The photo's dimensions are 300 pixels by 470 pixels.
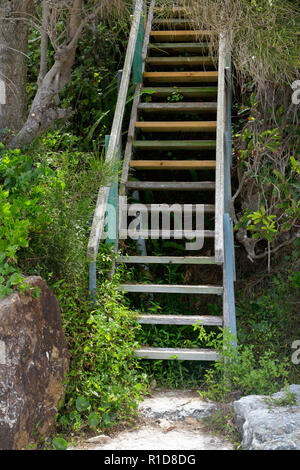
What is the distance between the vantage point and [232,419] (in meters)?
4.32

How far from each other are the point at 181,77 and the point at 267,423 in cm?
449

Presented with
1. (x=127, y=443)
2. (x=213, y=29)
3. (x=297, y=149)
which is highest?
(x=213, y=29)

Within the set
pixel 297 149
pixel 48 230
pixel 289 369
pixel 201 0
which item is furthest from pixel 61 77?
pixel 289 369

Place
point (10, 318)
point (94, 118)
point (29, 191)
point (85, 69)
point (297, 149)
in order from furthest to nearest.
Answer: point (85, 69), point (94, 118), point (297, 149), point (29, 191), point (10, 318)

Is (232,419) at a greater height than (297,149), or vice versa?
(297,149)

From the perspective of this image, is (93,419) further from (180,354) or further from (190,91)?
(190,91)

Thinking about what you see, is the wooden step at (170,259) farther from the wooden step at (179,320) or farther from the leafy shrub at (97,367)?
the leafy shrub at (97,367)

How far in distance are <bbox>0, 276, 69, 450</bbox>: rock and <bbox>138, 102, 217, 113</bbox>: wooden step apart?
10.8 ft

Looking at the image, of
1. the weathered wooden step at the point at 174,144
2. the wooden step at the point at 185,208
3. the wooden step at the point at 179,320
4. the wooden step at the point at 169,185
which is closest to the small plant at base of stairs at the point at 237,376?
the wooden step at the point at 179,320

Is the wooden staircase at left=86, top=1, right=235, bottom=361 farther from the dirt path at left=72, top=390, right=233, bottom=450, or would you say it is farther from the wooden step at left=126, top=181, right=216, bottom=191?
the dirt path at left=72, top=390, right=233, bottom=450

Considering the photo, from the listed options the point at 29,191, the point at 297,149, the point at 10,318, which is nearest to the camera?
the point at 10,318

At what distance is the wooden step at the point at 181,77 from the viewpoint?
23.4ft
